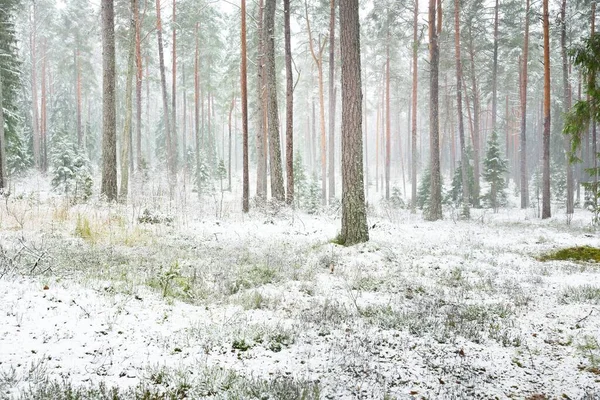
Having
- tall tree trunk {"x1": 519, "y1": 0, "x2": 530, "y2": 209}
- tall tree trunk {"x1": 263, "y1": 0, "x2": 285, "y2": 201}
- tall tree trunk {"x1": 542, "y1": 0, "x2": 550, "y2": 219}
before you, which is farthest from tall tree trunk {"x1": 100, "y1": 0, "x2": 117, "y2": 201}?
tall tree trunk {"x1": 519, "y1": 0, "x2": 530, "y2": 209}

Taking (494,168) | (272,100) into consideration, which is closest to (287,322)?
(272,100)

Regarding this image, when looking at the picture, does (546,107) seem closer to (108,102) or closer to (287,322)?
(287,322)

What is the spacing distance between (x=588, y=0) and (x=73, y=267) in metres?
25.5

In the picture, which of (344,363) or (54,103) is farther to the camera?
(54,103)

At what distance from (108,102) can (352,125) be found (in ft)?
28.2

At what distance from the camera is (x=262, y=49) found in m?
14.9

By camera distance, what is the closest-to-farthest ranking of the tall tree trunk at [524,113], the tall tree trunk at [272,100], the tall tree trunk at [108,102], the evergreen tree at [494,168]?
1. the tall tree trunk at [108,102]
2. the tall tree trunk at [272,100]
3. the tall tree trunk at [524,113]
4. the evergreen tree at [494,168]

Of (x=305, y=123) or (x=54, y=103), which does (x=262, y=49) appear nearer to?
(x=54, y=103)

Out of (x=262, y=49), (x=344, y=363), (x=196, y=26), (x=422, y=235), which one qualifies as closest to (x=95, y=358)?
(x=344, y=363)

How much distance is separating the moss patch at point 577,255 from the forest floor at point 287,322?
1.85ft

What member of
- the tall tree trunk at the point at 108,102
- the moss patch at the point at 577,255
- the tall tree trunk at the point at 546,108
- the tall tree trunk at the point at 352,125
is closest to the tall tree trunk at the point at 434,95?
the tall tree trunk at the point at 546,108

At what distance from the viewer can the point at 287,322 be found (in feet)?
13.1

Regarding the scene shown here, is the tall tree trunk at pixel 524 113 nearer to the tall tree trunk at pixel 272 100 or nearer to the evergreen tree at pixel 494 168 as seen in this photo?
the evergreen tree at pixel 494 168

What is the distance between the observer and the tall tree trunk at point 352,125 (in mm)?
7633
